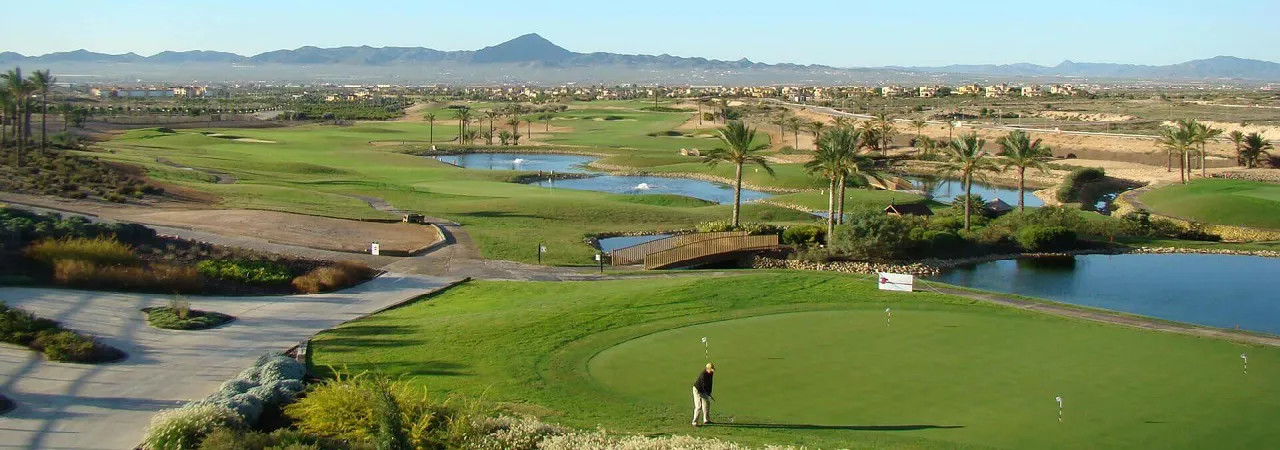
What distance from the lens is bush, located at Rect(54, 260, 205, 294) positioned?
28.9 m

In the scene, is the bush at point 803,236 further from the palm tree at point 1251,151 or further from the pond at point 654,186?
the palm tree at point 1251,151

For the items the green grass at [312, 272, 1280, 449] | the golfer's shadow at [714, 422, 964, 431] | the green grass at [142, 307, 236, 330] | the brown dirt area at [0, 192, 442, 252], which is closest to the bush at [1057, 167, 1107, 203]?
the brown dirt area at [0, 192, 442, 252]

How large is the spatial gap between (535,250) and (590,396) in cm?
2250

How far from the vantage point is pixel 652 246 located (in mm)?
41781

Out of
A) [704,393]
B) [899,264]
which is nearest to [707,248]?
[899,264]

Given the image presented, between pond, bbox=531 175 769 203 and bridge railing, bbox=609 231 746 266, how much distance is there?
1121 inches

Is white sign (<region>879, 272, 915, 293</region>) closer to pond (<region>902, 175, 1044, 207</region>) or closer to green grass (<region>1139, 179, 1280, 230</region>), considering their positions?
green grass (<region>1139, 179, 1280, 230</region>)

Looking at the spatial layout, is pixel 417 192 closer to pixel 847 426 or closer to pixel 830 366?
pixel 830 366

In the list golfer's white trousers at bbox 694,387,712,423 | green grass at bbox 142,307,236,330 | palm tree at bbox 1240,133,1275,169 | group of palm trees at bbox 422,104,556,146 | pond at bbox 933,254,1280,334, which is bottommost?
pond at bbox 933,254,1280,334

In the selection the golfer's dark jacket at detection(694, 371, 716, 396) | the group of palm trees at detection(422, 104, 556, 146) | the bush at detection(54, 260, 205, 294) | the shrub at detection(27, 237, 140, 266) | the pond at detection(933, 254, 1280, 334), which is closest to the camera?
the golfer's dark jacket at detection(694, 371, 716, 396)

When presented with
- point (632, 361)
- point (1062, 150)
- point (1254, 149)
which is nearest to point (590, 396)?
point (632, 361)

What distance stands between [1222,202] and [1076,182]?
62.6ft

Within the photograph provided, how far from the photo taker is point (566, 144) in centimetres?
12762

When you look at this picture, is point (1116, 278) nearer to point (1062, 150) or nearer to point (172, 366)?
point (172, 366)
